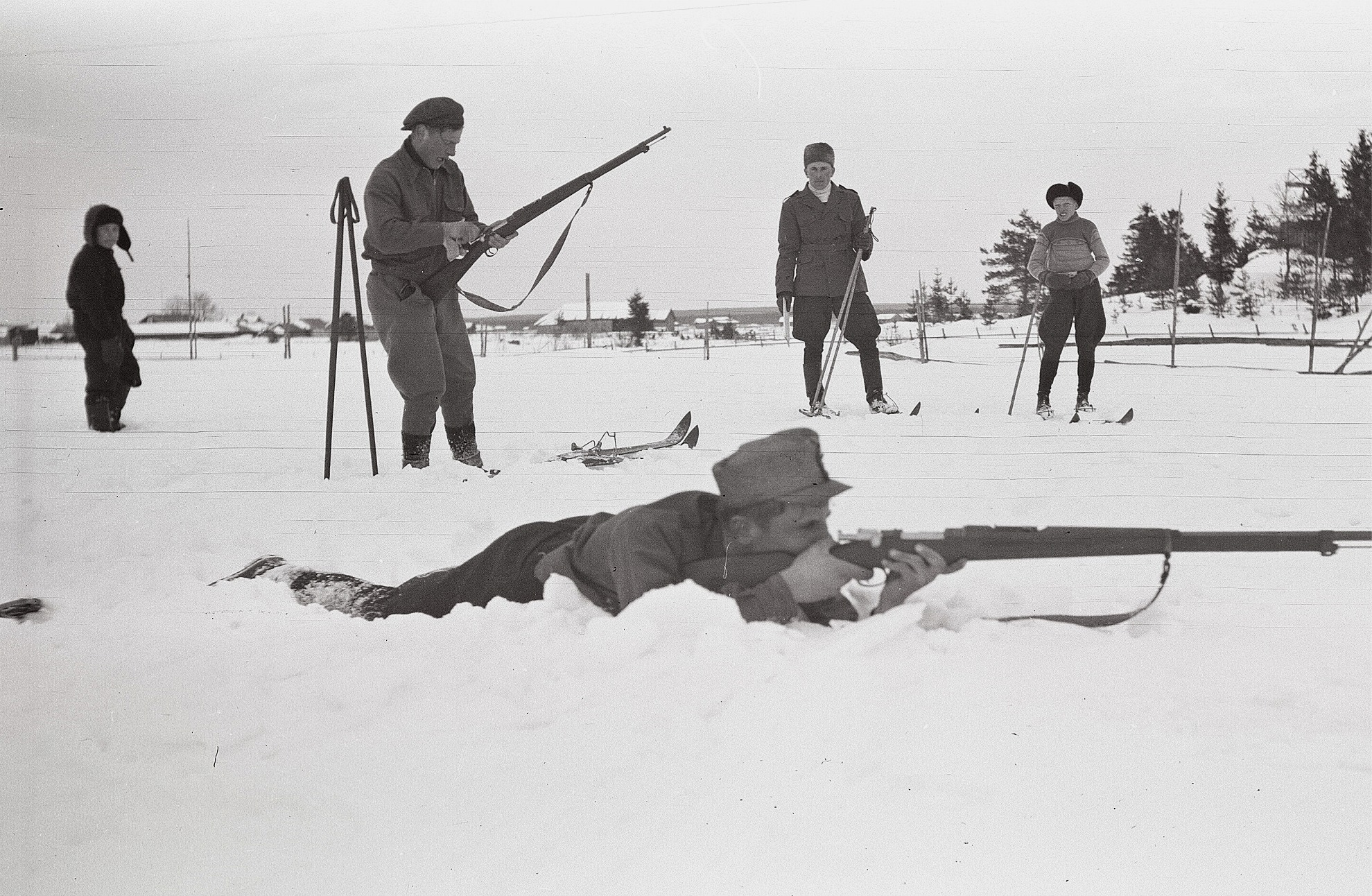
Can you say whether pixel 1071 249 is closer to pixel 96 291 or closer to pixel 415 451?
pixel 415 451

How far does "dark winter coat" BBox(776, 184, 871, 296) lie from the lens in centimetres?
270

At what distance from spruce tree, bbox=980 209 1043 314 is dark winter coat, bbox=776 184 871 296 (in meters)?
0.39

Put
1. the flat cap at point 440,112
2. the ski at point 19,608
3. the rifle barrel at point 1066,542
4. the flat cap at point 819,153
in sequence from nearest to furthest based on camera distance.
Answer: the rifle barrel at point 1066,542 < the ski at point 19,608 < the flat cap at point 440,112 < the flat cap at point 819,153

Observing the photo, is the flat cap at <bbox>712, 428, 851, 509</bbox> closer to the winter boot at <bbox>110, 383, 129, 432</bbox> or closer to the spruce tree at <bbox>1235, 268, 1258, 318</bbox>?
the spruce tree at <bbox>1235, 268, 1258, 318</bbox>

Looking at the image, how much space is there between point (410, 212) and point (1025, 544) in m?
1.92

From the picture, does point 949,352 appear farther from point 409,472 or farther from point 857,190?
point 409,472

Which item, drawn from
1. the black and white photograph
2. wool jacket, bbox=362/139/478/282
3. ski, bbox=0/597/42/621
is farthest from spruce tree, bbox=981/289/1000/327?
ski, bbox=0/597/42/621

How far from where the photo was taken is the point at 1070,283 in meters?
2.68

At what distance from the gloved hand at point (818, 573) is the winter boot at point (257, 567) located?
145 cm

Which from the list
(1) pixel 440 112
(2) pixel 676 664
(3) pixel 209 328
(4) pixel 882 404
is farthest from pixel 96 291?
(4) pixel 882 404

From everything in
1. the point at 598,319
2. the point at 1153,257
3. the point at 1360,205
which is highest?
the point at 1360,205

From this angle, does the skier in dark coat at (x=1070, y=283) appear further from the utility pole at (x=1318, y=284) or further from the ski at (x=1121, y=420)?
the utility pole at (x=1318, y=284)

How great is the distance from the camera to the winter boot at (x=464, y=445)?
8.84ft

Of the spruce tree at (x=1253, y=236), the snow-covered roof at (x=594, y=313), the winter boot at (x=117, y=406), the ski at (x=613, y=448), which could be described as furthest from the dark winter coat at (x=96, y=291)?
the spruce tree at (x=1253, y=236)
